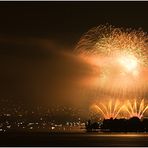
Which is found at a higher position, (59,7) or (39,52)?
(59,7)

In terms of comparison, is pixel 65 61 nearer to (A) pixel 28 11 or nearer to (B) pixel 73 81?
(B) pixel 73 81

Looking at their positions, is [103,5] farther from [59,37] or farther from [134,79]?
[134,79]

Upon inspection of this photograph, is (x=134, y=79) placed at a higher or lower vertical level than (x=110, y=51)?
lower

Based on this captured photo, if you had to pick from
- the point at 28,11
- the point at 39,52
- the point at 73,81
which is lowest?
the point at 73,81

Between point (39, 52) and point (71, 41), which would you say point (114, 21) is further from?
point (39, 52)

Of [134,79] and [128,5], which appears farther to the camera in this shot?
[134,79]

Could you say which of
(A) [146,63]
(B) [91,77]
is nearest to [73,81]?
(B) [91,77]

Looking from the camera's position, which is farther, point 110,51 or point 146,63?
point 110,51

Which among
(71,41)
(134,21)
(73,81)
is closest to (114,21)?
(134,21)
